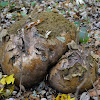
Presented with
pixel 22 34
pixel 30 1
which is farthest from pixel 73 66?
pixel 30 1

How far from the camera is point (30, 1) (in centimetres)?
696

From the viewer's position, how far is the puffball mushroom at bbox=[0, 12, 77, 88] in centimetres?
256

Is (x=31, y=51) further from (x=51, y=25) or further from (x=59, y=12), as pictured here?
(x=59, y=12)

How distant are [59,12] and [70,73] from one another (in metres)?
4.06

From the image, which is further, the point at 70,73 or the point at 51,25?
the point at 51,25

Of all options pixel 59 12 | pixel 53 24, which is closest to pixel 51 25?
pixel 53 24

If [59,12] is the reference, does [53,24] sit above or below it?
above

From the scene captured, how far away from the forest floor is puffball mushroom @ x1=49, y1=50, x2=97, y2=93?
8.5 inches

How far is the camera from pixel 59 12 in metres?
→ 6.08

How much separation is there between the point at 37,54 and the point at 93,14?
4.16 m

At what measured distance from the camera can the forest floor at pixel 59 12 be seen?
2781 millimetres

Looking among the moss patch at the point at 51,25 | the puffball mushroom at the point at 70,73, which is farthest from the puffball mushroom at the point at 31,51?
the puffball mushroom at the point at 70,73

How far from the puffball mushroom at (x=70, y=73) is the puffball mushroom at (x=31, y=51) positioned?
0.66 ft

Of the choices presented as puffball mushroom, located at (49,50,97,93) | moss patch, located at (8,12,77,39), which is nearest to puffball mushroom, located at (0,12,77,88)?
moss patch, located at (8,12,77,39)
